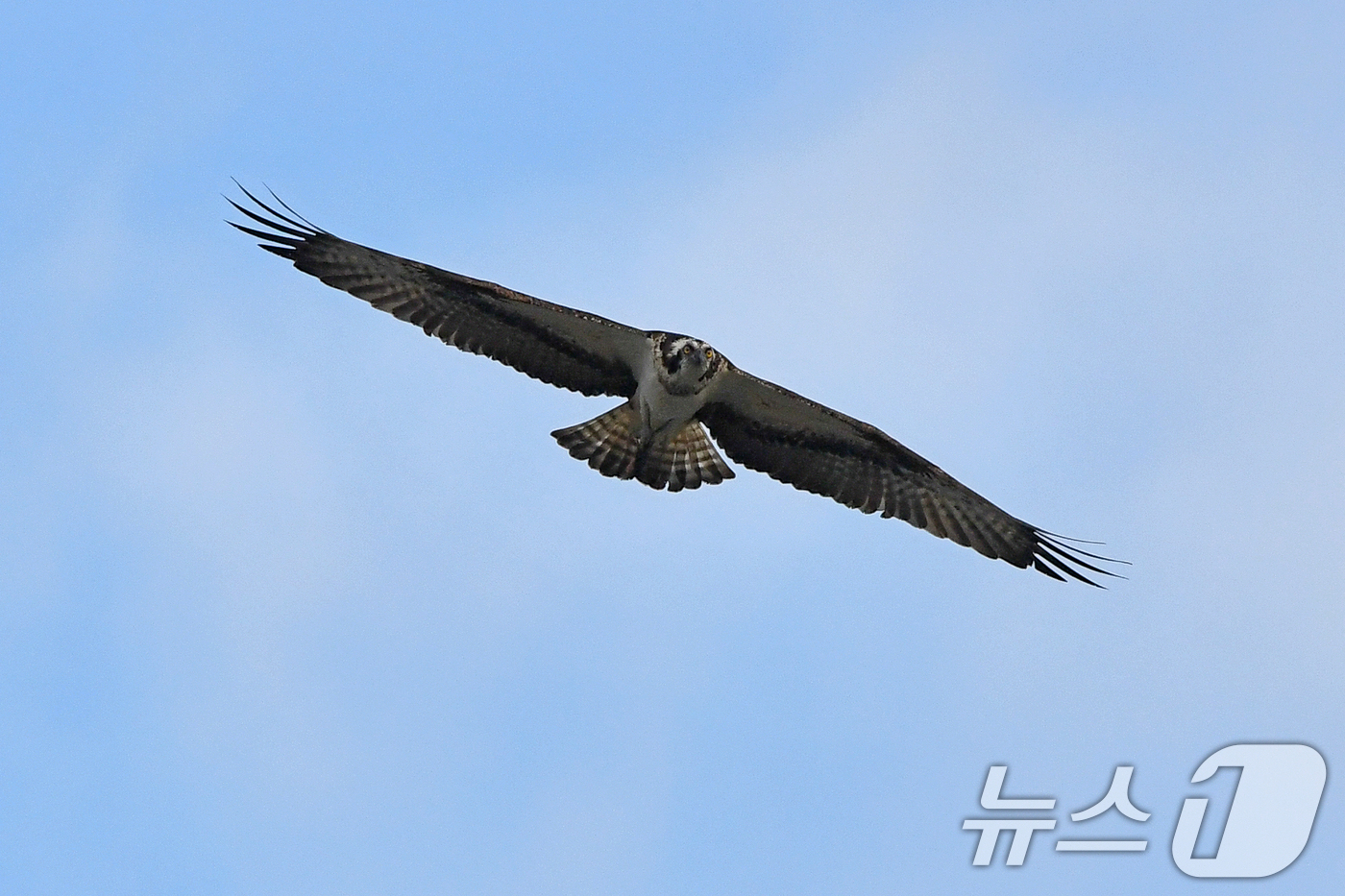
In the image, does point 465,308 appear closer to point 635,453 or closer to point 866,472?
point 635,453

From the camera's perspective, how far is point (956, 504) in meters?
14.1

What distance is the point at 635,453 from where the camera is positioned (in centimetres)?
1366

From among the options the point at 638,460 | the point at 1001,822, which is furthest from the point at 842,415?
the point at 1001,822

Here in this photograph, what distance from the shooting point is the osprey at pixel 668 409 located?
1291 cm

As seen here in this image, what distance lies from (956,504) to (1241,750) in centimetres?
380

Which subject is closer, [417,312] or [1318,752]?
[1318,752]

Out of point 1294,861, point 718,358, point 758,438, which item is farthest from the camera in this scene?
point 758,438

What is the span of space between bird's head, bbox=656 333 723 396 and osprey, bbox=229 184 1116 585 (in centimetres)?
1

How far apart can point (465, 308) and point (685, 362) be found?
5.74 ft

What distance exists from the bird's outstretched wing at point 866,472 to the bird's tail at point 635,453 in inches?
12.7

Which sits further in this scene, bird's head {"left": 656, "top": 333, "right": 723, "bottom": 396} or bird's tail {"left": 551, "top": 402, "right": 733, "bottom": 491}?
bird's tail {"left": 551, "top": 402, "right": 733, "bottom": 491}

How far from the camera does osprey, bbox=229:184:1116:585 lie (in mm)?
12906

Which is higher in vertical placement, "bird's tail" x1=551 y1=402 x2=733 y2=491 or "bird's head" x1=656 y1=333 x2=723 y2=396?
"bird's head" x1=656 y1=333 x2=723 y2=396

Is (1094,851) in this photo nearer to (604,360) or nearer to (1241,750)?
(1241,750)
